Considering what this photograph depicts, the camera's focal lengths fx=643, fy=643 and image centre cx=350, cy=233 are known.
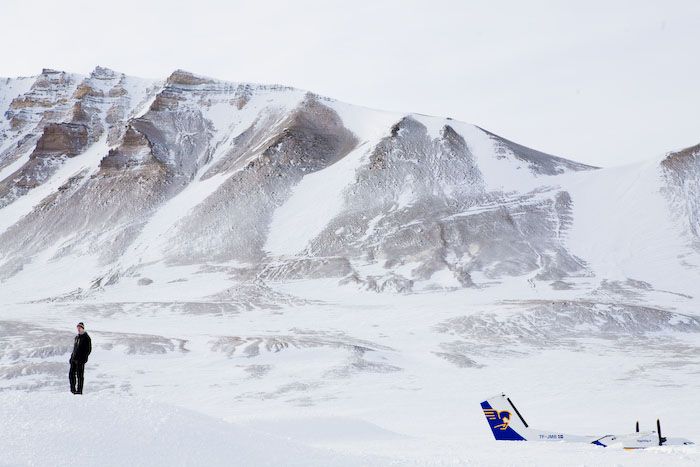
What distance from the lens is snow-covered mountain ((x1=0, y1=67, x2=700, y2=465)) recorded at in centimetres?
3800

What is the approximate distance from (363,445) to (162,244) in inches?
3233

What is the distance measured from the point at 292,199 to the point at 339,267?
2295 centimetres

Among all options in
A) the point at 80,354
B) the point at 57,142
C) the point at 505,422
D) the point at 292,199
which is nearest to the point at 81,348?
the point at 80,354

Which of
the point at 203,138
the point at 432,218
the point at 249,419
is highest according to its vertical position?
the point at 203,138

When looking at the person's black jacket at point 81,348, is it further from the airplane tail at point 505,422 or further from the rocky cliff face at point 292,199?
the rocky cliff face at point 292,199

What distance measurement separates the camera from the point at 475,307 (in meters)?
63.5

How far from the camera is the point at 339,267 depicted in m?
81.2

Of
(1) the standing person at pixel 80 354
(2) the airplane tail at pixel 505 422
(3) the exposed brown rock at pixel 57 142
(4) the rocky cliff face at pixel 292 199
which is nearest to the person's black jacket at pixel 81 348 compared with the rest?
(1) the standing person at pixel 80 354

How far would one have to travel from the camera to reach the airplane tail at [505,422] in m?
19.1

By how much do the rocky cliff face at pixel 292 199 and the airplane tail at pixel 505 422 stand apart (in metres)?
55.0

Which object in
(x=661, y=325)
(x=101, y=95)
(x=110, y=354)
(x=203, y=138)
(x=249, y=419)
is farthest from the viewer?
(x=101, y=95)

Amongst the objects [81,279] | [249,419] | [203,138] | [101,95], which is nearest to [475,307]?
[249,419]

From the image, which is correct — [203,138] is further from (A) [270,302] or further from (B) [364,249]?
(A) [270,302]

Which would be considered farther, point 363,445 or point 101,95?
point 101,95
